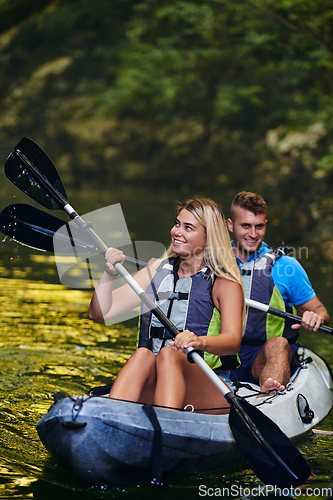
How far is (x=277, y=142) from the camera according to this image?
41.5 feet

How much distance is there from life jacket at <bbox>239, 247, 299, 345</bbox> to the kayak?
38.7 inches

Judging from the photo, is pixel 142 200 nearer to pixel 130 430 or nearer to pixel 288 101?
pixel 288 101

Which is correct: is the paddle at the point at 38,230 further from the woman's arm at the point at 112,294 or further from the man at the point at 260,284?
the man at the point at 260,284

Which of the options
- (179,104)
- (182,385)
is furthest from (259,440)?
(179,104)

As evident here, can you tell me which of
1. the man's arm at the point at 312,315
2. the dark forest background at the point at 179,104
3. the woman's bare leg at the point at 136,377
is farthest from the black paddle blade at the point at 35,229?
the dark forest background at the point at 179,104

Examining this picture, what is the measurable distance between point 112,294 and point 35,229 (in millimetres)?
653

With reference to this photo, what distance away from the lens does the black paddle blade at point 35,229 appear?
10.3ft

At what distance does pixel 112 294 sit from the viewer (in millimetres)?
2908

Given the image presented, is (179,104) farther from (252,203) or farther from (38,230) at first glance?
(38,230)

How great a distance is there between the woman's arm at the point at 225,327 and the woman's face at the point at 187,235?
0.21m

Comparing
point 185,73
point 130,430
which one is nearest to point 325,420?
point 130,430

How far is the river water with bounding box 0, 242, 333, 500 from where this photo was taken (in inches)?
98.7

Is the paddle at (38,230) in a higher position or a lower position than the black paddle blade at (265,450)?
higher

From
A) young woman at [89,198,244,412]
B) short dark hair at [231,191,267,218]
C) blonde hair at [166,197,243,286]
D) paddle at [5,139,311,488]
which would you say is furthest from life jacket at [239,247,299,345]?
paddle at [5,139,311,488]
